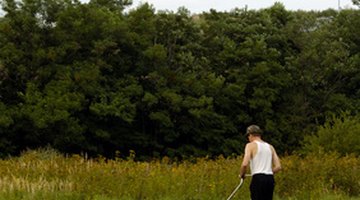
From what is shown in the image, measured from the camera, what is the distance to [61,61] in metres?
48.8

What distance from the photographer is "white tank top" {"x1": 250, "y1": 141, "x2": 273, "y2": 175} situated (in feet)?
36.3

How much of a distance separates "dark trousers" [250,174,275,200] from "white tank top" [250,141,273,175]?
0.28ft

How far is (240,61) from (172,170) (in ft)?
130

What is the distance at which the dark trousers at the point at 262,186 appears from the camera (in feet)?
36.2

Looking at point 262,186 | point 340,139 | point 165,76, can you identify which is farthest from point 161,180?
point 165,76

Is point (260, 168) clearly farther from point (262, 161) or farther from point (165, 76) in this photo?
point (165, 76)

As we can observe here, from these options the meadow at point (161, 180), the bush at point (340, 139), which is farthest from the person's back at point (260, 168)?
the bush at point (340, 139)

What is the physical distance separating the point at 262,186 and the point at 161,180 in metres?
4.48

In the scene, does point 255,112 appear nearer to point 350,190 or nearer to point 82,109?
point 82,109

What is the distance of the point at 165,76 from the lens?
2046 inches

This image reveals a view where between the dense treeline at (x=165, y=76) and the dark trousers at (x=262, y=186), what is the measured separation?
→ 112 feet

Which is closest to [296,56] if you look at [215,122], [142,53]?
[215,122]

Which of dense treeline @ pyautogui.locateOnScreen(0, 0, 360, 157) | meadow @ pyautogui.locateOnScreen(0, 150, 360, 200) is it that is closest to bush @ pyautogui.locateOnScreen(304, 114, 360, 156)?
dense treeline @ pyautogui.locateOnScreen(0, 0, 360, 157)

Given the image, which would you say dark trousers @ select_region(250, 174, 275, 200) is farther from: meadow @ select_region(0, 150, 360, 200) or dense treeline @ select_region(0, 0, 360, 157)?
dense treeline @ select_region(0, 0, 360, 157)
